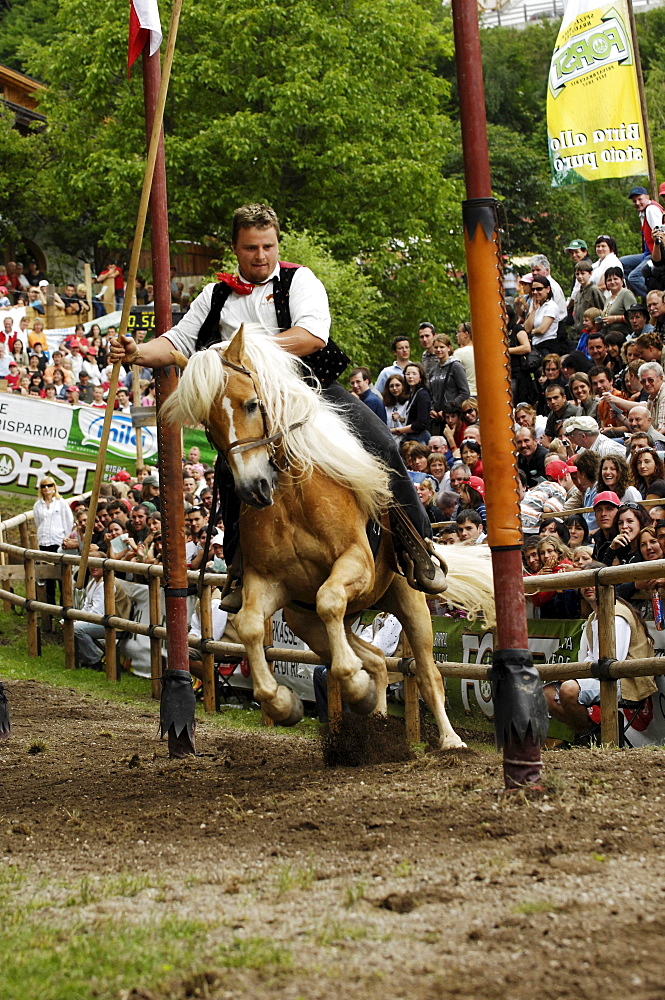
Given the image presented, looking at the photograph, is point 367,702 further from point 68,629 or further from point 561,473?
point 68,629

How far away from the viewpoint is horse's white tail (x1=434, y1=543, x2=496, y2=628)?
8133 mm

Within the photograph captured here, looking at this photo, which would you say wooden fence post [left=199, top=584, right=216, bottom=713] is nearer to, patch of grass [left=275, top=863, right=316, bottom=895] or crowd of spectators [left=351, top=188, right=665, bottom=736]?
crowd of spectators [left=351, top=188, right=665, bottom=736]

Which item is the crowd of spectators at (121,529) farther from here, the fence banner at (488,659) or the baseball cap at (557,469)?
the baseball cap at (557,469)

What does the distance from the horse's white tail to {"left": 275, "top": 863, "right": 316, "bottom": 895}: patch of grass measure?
3.56m

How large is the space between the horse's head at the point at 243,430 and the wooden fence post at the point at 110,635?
753 cm

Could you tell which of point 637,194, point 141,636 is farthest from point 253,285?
point 637,194

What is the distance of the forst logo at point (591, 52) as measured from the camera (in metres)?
14.8

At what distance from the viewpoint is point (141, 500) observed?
15.8 m

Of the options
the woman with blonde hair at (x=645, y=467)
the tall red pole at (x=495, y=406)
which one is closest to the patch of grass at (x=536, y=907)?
the tall red pole at (x=495, y=406)

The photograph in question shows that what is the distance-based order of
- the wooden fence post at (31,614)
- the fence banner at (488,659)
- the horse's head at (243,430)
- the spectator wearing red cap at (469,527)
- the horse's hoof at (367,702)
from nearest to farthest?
1. the horse's head at (243,430)
2. the horse's hoof at (367,702)
3. the fence banner at (488,659)
4. the spectator wearing red cap at (469,527)
5. the wooden fence post at (31,614)

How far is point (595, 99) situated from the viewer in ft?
48.4

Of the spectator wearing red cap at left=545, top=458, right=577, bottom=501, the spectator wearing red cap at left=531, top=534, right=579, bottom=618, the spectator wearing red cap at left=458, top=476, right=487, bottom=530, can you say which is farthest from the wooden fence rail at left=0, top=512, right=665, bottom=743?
the spectator wearing red cap at left=545, top=458, right=577, bottom=501

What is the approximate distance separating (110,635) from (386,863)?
32.1 ft

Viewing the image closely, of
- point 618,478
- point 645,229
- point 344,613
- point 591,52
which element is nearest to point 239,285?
point 344,613
